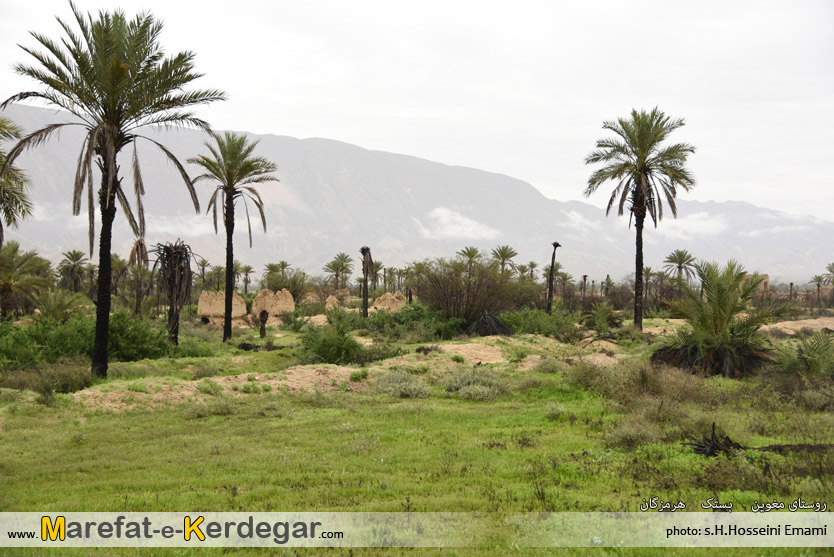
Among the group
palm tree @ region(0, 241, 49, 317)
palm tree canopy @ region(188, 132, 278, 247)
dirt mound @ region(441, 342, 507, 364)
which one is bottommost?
dirt mound @ region(441, 342, 507, 364)

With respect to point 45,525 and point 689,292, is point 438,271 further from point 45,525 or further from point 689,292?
point 45,525

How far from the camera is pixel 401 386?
46.0 ft

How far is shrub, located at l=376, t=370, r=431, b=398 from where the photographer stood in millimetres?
13734

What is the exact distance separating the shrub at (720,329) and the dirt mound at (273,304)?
3260 centimetres

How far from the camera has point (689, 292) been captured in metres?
16.6

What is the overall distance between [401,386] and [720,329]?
9.83 meters

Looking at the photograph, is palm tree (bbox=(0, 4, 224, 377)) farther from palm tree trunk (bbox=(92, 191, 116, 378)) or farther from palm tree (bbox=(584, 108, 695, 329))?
palm tree (bbox=(584, 108, 695, 329))

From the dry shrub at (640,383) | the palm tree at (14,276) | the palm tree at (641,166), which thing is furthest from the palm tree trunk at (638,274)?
the palm tree at (14,276)

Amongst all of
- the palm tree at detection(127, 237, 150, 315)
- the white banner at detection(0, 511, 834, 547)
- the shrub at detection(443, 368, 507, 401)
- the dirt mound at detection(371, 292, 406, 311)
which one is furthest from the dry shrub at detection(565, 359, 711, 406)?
the dirt mound at detection(371, 292, 406, 311)

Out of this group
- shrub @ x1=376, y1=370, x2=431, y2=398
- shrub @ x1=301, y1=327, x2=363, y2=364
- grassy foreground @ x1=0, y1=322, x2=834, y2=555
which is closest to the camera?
grassy foreground @ x1=0, y1=322, x2=834, y2=555

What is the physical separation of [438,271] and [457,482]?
2330 cm

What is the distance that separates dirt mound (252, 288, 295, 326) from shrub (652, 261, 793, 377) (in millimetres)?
32596

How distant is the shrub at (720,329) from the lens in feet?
50.1

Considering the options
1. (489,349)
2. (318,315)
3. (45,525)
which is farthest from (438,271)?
(45,525)
